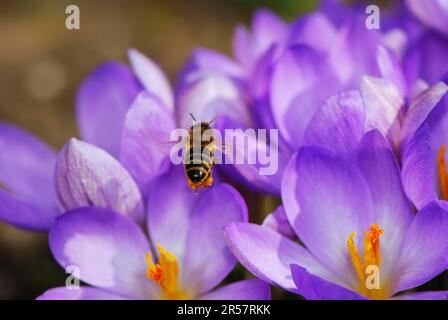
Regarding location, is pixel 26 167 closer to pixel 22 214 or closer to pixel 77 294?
pixel 22 214

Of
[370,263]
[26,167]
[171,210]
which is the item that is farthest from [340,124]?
[26,167]

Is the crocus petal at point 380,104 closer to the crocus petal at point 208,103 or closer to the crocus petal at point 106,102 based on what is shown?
the crocus petal at point 208,103

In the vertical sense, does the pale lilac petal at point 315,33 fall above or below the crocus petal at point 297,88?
above

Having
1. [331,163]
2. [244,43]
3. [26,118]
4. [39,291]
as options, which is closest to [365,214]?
[331,163]

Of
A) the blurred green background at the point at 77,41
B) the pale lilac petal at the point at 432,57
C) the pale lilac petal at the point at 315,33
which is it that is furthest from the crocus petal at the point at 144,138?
the blurred green background at the point at 77,41

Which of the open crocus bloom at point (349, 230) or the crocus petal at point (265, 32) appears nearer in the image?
the open crocus bloom at point (349, 230)

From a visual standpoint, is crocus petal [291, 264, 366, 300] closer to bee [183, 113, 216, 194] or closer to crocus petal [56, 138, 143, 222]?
bee [183, 113, 216, 194]

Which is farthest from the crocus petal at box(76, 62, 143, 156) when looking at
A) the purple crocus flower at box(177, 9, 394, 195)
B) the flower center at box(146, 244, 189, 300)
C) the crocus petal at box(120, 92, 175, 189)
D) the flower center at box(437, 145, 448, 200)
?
the flower center at box(437, 145, 448, 200)

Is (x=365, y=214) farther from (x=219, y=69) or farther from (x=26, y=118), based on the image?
(x=26, y=118)
